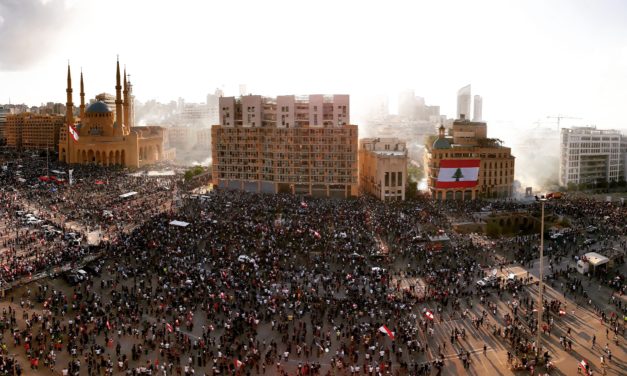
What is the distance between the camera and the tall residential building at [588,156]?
91750 millimetres

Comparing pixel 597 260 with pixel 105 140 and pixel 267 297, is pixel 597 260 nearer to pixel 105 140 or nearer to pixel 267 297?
pixel 267 297

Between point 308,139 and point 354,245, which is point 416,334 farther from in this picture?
point 308,139

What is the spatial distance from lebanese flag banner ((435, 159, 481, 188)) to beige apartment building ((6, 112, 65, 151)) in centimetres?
9592

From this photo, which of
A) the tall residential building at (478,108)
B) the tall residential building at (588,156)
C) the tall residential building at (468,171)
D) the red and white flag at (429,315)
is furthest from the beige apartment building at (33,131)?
the tall residential building at (478,108)

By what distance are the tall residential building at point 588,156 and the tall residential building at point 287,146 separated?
126 ft

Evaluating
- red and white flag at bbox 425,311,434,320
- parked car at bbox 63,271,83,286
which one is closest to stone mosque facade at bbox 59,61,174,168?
parked car at bbox 63,271,83,286

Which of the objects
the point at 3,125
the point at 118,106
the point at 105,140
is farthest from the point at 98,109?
the point at 3,125

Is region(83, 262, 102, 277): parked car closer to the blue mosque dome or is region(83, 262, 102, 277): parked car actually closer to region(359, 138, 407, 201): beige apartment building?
region(359, 138, 407, 201): beige apartment building

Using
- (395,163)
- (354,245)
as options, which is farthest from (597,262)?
(395,163)

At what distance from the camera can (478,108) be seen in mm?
188625

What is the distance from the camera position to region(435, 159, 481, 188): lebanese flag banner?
77812 mm

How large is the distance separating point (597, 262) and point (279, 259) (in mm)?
25896

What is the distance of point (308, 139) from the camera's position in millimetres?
79812

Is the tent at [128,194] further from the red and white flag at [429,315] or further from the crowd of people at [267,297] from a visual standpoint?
the red and white flag at [429,315]
